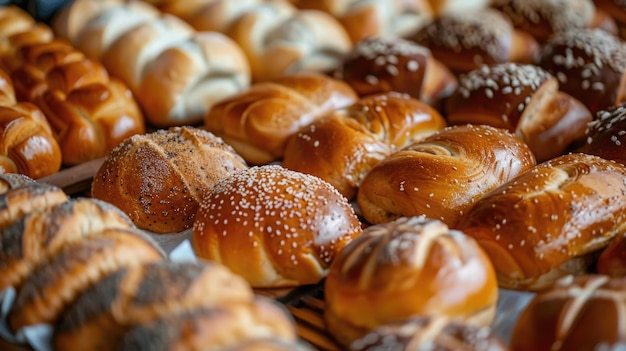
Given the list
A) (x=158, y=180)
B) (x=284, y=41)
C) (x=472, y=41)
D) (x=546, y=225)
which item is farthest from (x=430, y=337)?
(x=472, y=41)

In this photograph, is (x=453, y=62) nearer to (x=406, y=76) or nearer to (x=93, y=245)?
(x=406, y=76)

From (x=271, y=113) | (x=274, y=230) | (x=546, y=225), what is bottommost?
(x=271, y=113)

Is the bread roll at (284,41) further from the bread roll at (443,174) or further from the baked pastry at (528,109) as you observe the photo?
the bread roll at (443,174)

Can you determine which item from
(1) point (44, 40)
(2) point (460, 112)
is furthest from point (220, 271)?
(1) point (44, 40)

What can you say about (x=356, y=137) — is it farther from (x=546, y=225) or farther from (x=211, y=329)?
(x=211, y=329)

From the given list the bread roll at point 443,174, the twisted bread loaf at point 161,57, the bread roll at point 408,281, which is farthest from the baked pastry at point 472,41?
the bread roll at point 408,281
